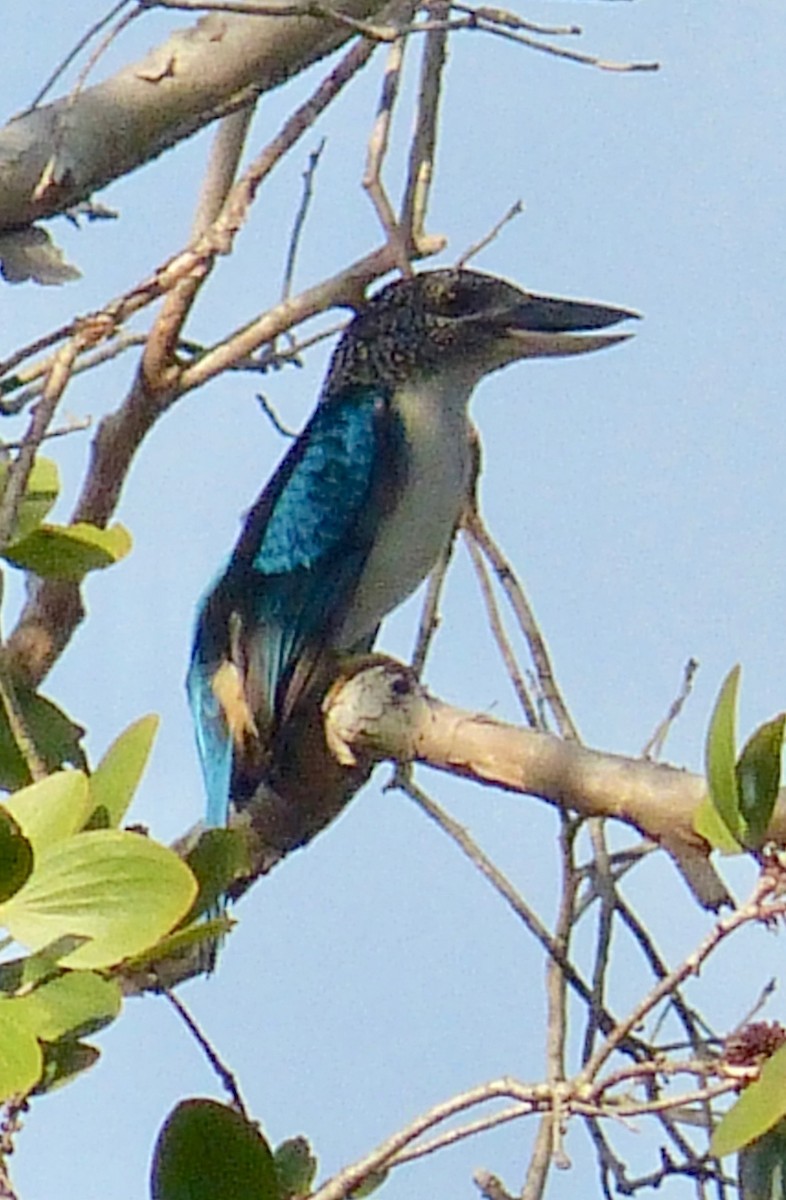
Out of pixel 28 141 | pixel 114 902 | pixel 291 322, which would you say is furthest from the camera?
pixel 291 322

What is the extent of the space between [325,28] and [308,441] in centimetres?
139

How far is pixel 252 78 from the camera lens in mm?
1510

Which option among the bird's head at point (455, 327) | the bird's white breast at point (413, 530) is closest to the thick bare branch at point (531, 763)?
the bird's white breast at point (413, 530)

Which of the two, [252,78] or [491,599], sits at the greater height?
[252,78]

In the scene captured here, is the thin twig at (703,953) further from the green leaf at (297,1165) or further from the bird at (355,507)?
the bird at (355,507)

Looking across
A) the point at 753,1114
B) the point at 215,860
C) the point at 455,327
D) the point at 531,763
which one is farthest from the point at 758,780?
the point at 455,327

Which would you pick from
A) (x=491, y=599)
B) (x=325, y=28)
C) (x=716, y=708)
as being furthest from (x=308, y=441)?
(x=716, y=708)

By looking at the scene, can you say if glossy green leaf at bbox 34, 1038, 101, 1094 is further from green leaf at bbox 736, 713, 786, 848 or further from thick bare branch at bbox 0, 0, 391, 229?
thick bare branch at bbox 0, 0, 391, 229

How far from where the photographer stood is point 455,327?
2.96 meters

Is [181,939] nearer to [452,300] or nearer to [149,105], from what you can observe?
[149,105]

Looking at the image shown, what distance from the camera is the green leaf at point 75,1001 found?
3.50ft

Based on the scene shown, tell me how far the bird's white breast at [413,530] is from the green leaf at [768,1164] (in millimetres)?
1531

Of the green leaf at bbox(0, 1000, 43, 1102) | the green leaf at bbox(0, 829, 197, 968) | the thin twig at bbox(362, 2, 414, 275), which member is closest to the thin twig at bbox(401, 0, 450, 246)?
the thin twig at bbox(362, 2, 414, 275)

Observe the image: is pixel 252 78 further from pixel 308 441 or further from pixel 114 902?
pixel 308 441
